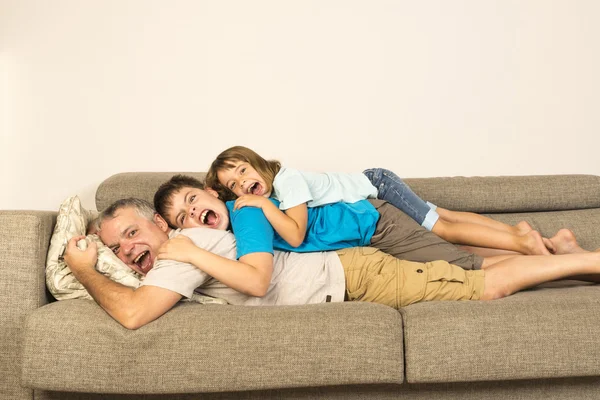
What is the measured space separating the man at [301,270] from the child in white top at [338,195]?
0.48ft

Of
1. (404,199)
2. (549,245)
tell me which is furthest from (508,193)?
(404,199)

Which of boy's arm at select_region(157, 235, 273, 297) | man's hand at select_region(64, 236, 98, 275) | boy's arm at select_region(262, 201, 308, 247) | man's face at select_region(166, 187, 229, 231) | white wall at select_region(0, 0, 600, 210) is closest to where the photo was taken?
boy's arm at select_region(157, 235, 273, 297)

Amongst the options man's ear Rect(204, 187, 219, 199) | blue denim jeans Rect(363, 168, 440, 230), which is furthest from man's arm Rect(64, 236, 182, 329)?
blue denim jeans Rect(363, 168, 440, 230)

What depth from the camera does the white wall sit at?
144 inches

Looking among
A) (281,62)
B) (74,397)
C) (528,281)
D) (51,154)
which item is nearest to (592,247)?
(528,281)

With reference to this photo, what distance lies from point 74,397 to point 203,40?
2.06 metres

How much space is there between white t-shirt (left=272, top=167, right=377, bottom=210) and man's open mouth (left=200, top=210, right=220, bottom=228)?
0.23 meters

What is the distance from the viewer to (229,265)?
2.15 meters

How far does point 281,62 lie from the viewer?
3.70 m

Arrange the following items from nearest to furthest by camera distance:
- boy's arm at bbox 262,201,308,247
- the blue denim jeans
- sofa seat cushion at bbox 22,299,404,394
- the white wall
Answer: sofa seat cushion at bbox 22,299,404,394
boy's arm at bbox 262,201,308,247
the blue denim jeans
the white wall

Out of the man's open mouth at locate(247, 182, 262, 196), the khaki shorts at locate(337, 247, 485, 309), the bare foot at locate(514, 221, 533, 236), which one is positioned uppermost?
the man's open mouth at locate(247, 182, 262, 196)

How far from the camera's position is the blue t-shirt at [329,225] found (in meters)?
2.37

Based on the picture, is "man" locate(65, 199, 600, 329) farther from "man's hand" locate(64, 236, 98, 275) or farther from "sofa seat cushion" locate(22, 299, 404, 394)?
"sofa seat cushion" locate(22, 299, 404, 394)

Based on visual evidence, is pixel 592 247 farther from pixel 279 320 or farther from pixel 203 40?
pixel 203 40
